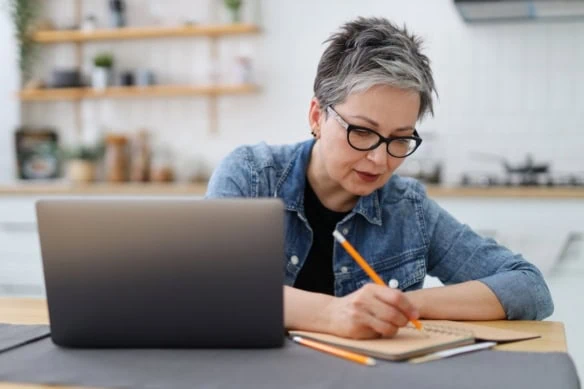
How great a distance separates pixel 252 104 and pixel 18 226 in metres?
1.28

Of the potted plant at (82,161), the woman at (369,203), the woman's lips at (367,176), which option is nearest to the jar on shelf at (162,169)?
the potted plant at (82,161)

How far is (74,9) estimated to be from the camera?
4.59 metres

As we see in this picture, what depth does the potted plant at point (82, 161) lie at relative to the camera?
4.38 m

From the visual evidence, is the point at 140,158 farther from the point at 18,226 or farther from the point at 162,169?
the point at 18,226

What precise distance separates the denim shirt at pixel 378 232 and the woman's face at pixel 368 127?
0.11 m

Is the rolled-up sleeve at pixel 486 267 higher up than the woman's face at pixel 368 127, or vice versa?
the woman's face at pixel 368 127

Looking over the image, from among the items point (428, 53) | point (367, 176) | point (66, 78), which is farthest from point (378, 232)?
point (66, 78)

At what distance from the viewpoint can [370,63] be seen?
1.57m

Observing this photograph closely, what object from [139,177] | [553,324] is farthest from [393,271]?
[139,177]

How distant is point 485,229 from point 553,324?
2.06 metres

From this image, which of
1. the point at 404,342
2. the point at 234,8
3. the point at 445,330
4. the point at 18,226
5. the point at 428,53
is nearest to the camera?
the point at 404,342

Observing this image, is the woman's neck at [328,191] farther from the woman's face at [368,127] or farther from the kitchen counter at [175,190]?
the kitchen counter at [175,190]

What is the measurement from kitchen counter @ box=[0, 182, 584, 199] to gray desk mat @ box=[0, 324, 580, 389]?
229 cm

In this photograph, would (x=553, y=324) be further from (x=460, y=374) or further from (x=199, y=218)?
(x=199, y=218)
